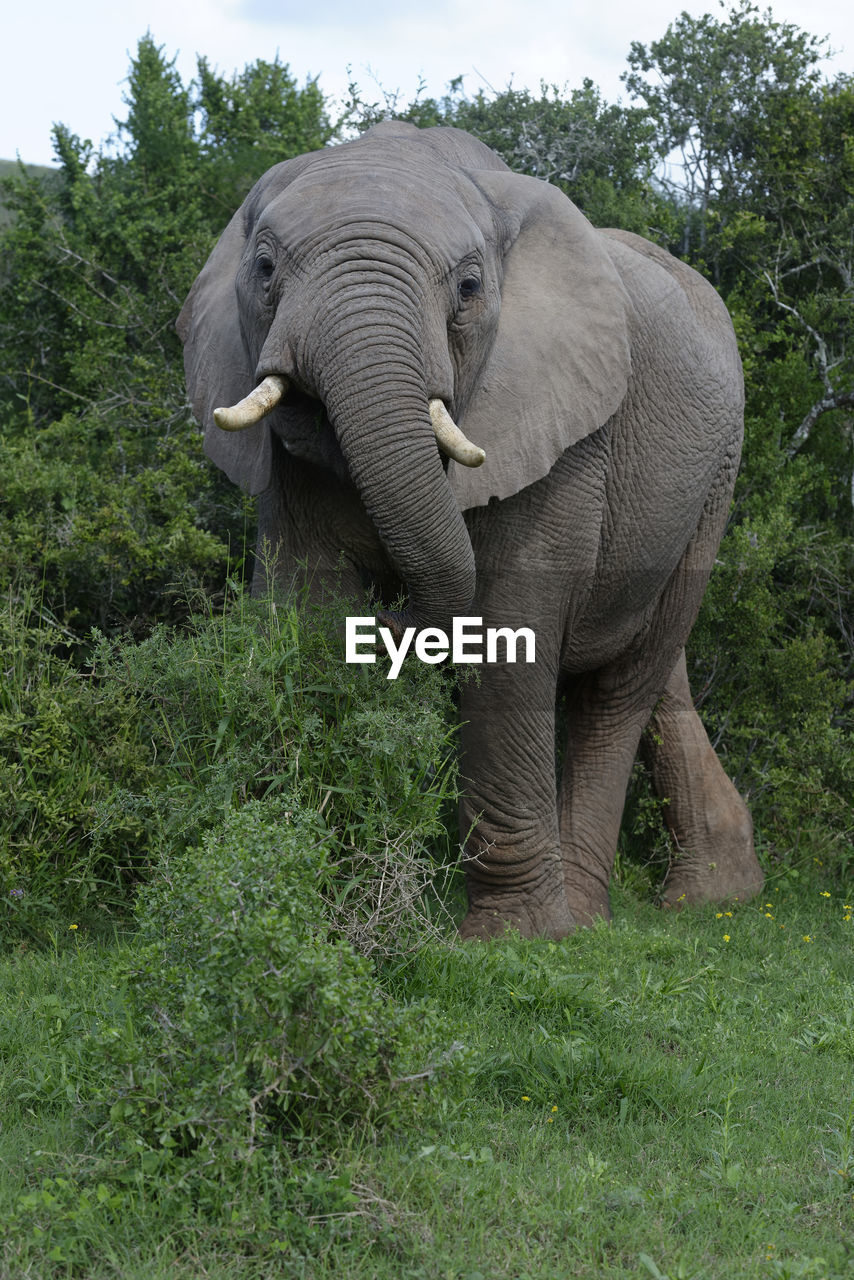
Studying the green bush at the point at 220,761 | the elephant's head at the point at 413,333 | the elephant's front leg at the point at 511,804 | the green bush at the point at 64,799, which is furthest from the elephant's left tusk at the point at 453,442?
the green bush at the point at 64,799

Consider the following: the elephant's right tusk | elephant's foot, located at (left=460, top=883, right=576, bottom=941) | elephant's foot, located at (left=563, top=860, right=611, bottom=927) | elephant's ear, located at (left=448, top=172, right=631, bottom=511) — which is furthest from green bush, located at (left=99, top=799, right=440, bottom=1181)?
elephant's foot, located at (left=563, top=860, right=611, bottom=927)

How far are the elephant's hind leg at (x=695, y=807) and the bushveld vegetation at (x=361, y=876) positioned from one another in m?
0.19

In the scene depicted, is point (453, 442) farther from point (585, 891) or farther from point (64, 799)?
point (585, 891)

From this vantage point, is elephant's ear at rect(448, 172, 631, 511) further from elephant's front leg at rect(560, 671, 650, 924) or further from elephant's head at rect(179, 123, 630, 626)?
elephant's front leg at rect(560, 671, 650, 924)

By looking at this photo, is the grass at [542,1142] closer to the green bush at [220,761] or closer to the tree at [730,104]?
the green bush at [220,761]

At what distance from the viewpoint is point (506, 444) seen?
18.9 ft

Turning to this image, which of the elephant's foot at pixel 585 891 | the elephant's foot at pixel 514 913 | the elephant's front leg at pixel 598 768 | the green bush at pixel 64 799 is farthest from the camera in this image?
the elephant's front leg at pixel 598 768

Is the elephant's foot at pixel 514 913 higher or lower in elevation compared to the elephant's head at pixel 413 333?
lower

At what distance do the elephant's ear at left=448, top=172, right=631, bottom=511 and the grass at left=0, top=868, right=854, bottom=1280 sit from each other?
1.79m

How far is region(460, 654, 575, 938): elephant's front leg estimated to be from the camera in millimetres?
6215

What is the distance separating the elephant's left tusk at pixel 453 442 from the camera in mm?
5125

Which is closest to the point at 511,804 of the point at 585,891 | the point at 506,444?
the point at 585,891

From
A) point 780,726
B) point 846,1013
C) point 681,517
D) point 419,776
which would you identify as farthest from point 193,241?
point 846,1013

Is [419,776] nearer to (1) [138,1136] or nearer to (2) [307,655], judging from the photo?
(2) [307,655]
